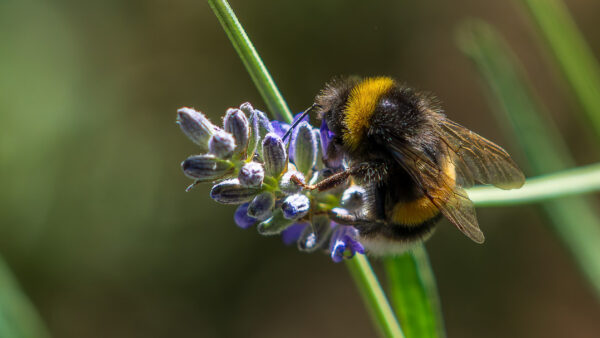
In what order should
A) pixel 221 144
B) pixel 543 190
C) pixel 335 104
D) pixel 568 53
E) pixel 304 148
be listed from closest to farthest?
pixel 221 144, pixel 304 148, pixel 335 104, pixel 543 190, pixel 568 53

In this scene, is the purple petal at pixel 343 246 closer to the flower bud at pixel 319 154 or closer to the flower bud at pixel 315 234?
the flower bud at pixel 315 234

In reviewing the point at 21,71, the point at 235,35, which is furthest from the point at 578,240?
the point at 21,71

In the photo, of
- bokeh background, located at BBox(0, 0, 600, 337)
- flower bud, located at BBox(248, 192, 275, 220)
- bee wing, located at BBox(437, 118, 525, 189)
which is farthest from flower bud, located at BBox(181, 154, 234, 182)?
bokeh background, located at BBox(0, 0, 600, 337)

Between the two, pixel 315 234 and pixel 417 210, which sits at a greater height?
pixel 315 234

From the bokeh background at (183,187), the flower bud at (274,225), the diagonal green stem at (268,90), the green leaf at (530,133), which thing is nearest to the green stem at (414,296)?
the diagonal green stem at (268,90)

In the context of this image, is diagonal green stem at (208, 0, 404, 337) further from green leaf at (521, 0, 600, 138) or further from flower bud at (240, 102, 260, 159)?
green leaf at (521, 0, 600, 138)

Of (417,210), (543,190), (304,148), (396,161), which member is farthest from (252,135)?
(543,190)

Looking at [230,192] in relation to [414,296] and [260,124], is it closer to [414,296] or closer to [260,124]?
[260,124]
